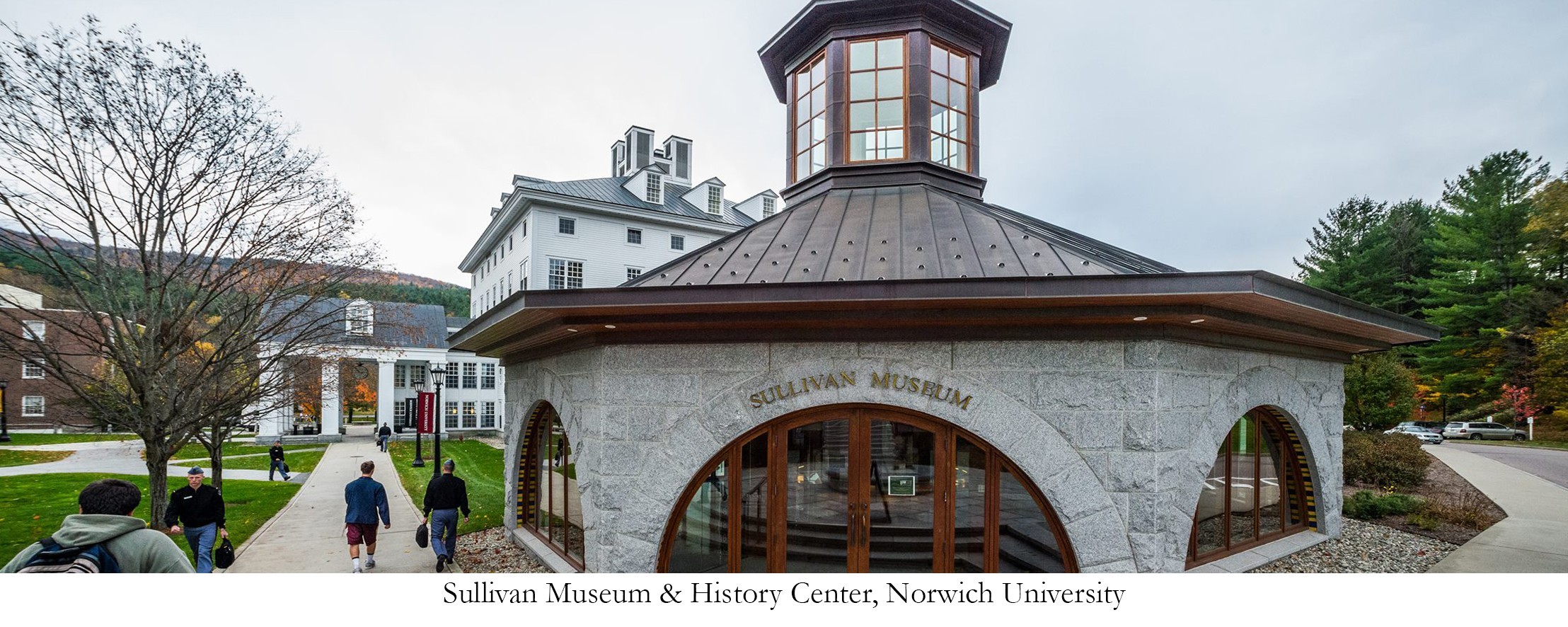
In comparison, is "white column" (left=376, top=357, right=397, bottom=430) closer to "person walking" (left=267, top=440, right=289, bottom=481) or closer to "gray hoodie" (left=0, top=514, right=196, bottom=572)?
"person walking" (left=267, top=440, right=289, bottom=481)

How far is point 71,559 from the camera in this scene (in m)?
3.40

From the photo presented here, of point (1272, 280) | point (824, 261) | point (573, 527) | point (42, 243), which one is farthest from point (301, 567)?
point (1272, 280)

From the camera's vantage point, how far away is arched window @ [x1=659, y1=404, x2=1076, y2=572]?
20.1 ft

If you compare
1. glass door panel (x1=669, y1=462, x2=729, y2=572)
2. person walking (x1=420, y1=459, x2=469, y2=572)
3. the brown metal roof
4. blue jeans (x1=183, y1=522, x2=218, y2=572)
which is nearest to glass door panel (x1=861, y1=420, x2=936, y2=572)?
glass door panel (x1=669, y1=462, x2=729, y2=572)

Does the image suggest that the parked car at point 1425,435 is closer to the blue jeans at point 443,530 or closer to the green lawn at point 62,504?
the blue jeans at point 443,530

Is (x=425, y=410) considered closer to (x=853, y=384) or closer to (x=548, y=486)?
(x=548, y=486)

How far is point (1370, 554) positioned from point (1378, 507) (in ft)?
8.95

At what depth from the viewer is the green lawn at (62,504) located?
420 inches

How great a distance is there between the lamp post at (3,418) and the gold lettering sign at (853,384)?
2041cm

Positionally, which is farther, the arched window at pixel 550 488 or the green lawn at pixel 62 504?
the green lawn at pixel 62 504

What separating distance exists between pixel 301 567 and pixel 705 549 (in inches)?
245

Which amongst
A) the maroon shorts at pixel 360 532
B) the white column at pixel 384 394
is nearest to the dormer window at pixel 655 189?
the white column at pixel 384 394

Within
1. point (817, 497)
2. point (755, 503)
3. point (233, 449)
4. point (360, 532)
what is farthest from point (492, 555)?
point (233, 449)

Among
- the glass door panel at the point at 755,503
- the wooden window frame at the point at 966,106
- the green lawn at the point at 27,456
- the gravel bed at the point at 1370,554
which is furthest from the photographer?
the green lawn at the point at 27,456
